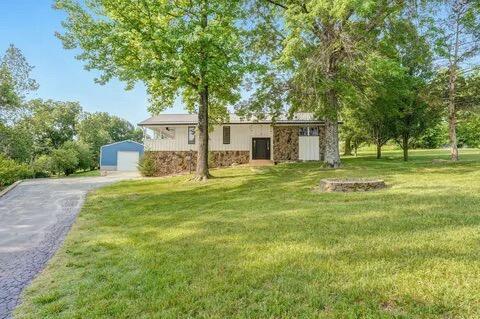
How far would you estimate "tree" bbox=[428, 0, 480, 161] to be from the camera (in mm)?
19656

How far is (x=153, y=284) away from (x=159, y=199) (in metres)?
8.80

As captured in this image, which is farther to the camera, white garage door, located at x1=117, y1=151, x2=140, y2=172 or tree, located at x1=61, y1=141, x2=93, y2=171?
tree, located at x1=61, y1=141, x2=93, y2=171

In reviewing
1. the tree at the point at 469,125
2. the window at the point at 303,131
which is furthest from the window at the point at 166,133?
the tree at the point at 469,125

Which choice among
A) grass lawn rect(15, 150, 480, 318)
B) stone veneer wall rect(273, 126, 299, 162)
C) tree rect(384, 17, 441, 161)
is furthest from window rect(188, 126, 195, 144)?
grass lawn rect(15, 150, 480, 318)

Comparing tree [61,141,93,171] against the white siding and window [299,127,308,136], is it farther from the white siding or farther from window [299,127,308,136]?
window [299,127,308,136]

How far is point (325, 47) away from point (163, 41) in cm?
743

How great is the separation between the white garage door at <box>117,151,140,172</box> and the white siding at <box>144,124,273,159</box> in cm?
1365

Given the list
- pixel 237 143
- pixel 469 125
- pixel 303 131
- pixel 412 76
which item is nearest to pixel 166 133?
pixel 237 143

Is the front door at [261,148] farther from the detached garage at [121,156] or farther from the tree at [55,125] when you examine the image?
the tree at [55,125]

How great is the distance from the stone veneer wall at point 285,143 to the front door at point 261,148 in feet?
1.79

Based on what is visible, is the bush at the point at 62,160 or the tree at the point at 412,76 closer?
the tree at the point at 412,76

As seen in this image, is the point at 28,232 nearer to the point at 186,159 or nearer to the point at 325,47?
the point at 325,47

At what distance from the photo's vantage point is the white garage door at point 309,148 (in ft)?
88.7

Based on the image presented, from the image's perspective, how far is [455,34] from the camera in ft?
66.9
